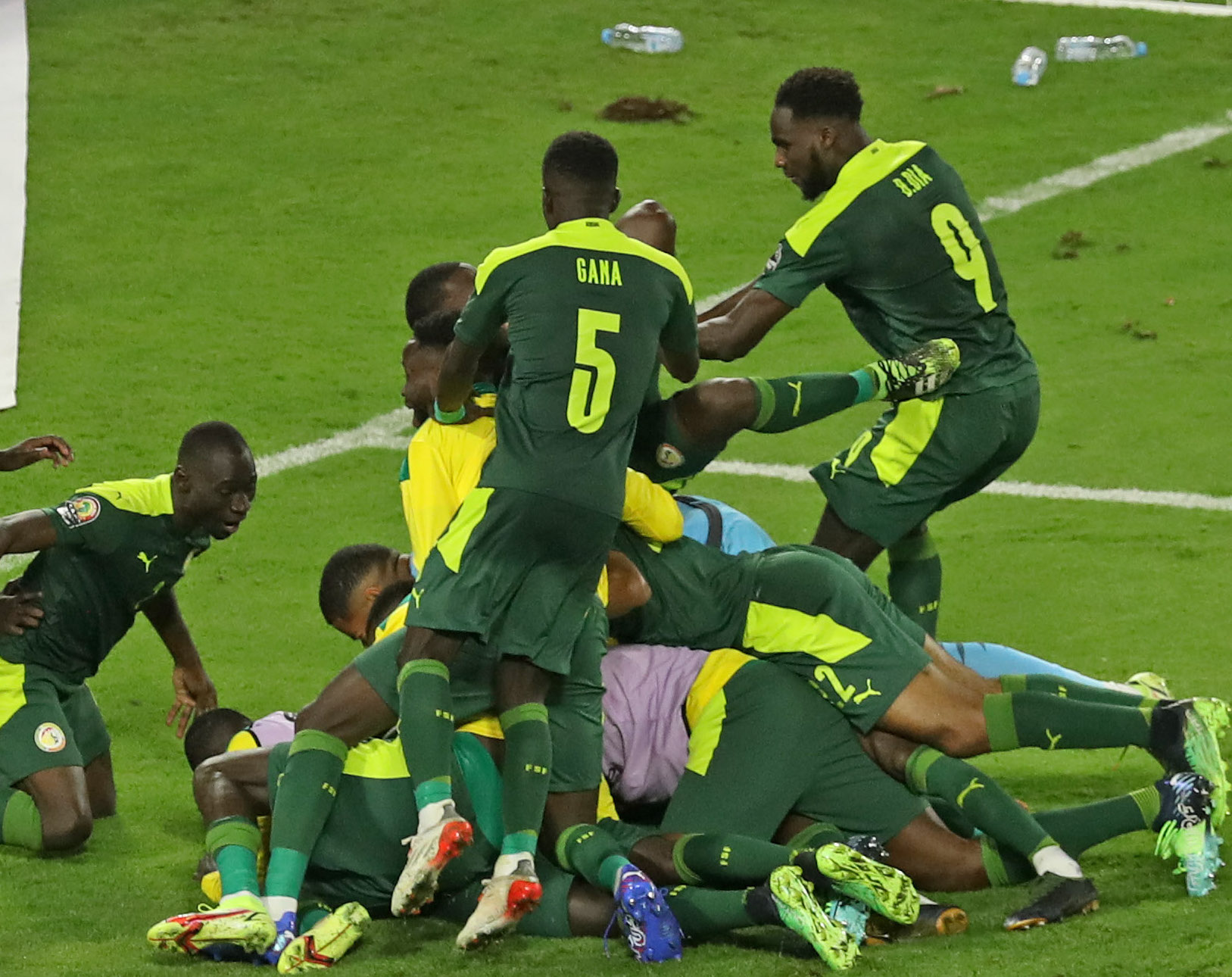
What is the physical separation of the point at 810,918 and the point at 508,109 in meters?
9.15

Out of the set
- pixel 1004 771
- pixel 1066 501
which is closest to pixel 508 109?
pixel 1066 501

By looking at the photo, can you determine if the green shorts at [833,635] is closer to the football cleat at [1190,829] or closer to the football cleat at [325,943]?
the football cleat at [1190,829]

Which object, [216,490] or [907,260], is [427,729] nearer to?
[216,490]

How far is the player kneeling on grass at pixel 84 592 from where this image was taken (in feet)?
16.1

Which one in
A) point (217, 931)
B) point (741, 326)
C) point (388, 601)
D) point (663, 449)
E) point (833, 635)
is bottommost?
point (217, 931)

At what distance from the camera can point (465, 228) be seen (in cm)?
1046

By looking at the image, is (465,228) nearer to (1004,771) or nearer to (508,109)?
(508,109)

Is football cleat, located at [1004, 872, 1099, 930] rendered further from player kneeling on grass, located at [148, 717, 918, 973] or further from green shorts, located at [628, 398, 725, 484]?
green shorts, located at [628, 398, 725, 484]

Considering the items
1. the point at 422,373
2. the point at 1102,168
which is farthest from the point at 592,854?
the point at 1102,168

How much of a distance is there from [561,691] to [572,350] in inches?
30.0

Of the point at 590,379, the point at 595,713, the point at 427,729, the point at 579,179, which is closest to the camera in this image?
the point at 427,729

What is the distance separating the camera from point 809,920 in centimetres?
362

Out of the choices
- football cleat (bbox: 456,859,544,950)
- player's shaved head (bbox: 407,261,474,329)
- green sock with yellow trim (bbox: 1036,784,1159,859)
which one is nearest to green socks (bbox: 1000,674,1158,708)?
green sock with yellow trim (bbox: 1036,784,1159,859)

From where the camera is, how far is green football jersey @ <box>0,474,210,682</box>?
505cm
